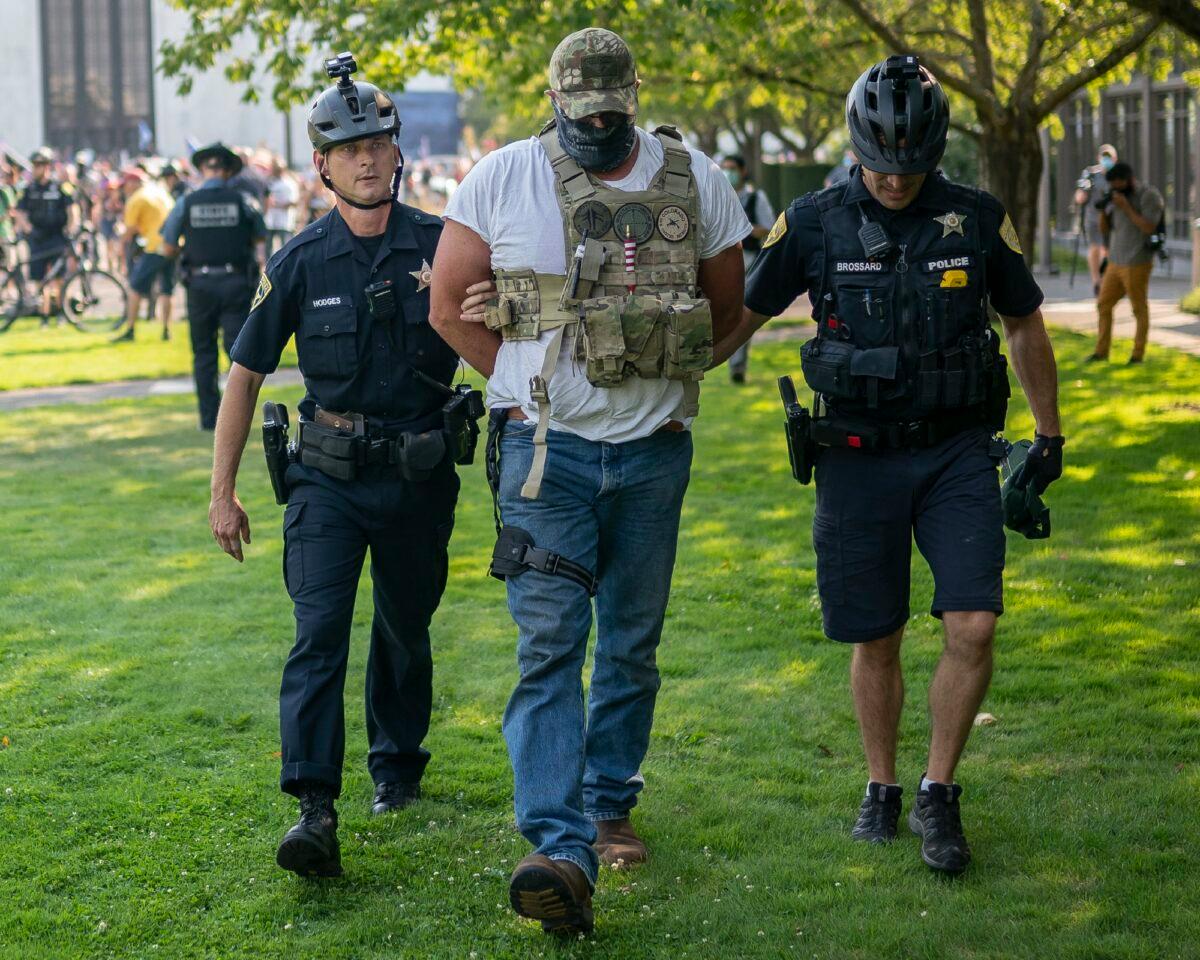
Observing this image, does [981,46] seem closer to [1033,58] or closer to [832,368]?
[1033,58]

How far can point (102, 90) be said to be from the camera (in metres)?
69.2

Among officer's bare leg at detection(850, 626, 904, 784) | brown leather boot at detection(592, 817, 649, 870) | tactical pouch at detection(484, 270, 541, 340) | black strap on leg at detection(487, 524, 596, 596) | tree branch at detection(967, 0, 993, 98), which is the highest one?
tree branch at detection(967, 0, 993, 98)

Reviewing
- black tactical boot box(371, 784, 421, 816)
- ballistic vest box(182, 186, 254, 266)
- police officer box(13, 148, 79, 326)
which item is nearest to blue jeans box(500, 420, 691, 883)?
black tactical boot box(371, 784, 421, 816)

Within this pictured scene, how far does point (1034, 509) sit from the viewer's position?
4.74m

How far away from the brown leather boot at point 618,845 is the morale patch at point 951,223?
1841 mm

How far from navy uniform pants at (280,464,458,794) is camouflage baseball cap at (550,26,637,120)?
48.4 inches

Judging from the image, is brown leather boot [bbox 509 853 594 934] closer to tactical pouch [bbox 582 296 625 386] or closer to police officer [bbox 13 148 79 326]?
tactical pouch [bbox 582 296 625 386]

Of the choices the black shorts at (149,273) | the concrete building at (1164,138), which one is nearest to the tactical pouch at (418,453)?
the black shorts at (149,273)

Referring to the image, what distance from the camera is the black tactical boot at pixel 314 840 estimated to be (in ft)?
14.6

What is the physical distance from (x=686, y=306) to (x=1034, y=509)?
4.09 ft

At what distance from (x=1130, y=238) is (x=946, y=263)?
11.8 meters

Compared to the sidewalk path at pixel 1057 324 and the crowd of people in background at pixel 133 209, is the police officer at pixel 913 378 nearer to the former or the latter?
the sidewalk path at pixel 1057 324

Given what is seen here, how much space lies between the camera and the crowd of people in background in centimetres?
1997

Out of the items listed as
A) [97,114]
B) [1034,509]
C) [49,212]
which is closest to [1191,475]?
[1034,509]
